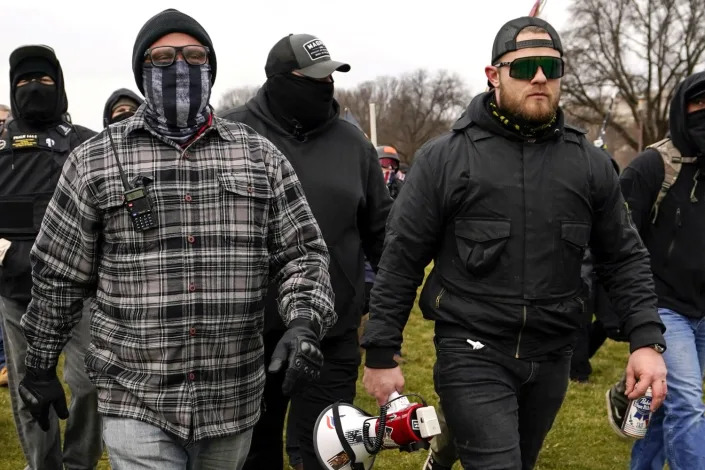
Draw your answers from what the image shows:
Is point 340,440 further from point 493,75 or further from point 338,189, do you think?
point 493,75

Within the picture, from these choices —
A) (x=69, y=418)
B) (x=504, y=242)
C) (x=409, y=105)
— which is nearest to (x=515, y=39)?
(x=504, y=242)

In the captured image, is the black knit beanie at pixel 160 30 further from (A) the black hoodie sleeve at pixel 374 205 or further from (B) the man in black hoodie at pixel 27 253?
(B) the man in black hoodie at pixel 27 253

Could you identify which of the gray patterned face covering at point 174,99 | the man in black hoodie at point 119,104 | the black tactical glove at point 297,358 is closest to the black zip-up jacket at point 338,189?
the gray patterned face covering at point 174,99

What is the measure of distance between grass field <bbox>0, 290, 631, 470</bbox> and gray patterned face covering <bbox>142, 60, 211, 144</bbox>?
10.1 feet

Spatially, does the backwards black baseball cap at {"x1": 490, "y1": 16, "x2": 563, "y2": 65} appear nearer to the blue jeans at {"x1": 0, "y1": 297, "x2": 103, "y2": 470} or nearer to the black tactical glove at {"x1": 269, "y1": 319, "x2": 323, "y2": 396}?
the black tactical glove at {"x1": 269, "y1": 319, "x2": 323, "y2": 396}

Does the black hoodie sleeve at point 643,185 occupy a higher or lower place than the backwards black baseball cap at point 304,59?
lower

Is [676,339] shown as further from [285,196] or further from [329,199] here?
[285,196]

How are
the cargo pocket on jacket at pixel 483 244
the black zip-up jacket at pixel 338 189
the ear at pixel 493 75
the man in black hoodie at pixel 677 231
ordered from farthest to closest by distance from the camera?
1. the man in black hoodie at pixel 677 231
2. the black zip-up jacket at pixel 338 189
3. the ear at pixel 493 75
4. the cargo pocket on jacket at pixel 483 244

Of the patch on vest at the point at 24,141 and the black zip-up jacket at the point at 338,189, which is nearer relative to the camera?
the black zip-up jacket at the point at 338,189

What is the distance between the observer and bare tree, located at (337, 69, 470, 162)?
66.9 meters

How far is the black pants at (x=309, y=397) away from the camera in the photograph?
3.68 meters

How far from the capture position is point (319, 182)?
143 inches

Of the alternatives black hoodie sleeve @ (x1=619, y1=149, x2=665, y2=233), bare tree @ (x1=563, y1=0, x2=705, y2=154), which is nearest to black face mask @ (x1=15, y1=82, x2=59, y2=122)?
black hoodie sleeve @ (x1=619, y1=149, x2=665, y2=233)

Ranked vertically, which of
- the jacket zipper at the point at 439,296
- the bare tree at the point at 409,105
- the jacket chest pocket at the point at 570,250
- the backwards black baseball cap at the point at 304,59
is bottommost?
the bare tree at the point at 409,105
